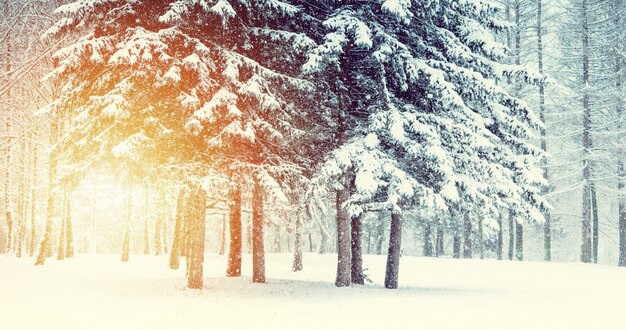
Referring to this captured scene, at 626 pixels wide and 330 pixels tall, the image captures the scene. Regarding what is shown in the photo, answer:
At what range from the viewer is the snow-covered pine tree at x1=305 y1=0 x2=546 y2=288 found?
549 inches

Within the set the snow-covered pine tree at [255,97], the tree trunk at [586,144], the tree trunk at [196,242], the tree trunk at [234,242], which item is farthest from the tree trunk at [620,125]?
the tree trunk at [196,242]

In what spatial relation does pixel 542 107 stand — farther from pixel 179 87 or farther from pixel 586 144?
pixel 179 87

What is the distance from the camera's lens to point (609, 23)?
27.9m

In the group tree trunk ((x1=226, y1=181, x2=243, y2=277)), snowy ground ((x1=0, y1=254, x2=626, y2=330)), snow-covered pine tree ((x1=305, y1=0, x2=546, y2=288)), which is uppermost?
snow-covered pine tree ((x1=305, y1=0, x2=546, y2=288))

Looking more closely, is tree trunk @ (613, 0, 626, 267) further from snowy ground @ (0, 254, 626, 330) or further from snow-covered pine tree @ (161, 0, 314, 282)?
snow-covered pine tree @ (161, 0, 314, 282)

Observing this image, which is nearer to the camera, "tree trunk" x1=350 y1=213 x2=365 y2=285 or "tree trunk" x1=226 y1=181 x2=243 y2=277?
"tree trunk" x1=350 y1=213 x2=365 y2=285

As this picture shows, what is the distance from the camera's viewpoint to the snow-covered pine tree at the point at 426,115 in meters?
13.9

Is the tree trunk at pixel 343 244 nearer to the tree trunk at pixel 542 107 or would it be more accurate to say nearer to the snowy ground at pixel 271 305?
the snowy ground at pixel 271 305

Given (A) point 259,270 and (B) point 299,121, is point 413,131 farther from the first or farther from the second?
(A) point 259,270

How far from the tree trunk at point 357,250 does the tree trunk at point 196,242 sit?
5.25 m

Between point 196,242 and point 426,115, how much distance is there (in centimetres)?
770

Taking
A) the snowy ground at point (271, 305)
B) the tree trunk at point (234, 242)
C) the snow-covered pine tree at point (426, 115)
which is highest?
the snow-covered pine tree at point (426, 115)

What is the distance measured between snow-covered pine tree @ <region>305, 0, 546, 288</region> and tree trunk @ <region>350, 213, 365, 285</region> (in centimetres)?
81

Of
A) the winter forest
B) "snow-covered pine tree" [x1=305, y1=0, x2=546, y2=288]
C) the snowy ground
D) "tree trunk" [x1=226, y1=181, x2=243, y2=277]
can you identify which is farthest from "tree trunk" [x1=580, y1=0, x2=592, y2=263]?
"tree trunk" [x1=226, y1=181, x2=243, y2=277]
